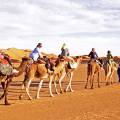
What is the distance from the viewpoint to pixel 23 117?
52.0 feet

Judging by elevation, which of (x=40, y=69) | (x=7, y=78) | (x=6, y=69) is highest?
(x=6, y=69)

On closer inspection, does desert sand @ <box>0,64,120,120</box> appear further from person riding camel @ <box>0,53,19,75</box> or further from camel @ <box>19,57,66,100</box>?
person riding camel @ <box>0,53,19,75</box>

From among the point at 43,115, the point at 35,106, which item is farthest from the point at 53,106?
the point at 43,115

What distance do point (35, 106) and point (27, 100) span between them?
2267 millimetres

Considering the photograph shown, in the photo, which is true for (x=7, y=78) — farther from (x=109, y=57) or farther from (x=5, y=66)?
(x=109, y=57)

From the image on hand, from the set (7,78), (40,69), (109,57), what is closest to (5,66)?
(7,78)

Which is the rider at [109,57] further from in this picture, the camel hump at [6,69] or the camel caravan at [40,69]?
the camel hump at [6,69]

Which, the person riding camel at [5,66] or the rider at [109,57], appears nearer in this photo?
the person riding camel at [5,66]

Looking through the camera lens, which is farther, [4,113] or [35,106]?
[35,106]

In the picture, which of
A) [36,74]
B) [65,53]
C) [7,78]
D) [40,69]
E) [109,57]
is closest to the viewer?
[7,78]

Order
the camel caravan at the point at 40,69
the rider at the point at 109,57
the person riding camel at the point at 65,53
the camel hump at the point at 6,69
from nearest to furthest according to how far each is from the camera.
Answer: the camel hump at the point at 6,69, the camel caravan at the point at 40,69, the person riding camel at the point at 65,53, the rider at the point at 109,57

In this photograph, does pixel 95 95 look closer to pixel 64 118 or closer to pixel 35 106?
pixel 35 106

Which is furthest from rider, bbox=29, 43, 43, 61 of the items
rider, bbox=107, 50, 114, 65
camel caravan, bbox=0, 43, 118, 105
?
rider, bbox=107, 50, 114, 65

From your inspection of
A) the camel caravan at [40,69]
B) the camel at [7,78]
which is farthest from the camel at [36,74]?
the camel at [7,78]
